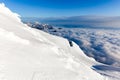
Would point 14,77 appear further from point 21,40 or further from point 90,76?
point 90,76

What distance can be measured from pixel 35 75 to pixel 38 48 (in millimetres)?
7784

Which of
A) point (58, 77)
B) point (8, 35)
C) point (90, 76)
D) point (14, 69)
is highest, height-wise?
point (8, 35)

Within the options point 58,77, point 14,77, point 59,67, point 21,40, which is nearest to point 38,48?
point 21,40

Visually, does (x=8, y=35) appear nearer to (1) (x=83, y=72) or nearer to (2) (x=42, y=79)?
(2) (x=42, y=79)

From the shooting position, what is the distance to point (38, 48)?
31609 mm

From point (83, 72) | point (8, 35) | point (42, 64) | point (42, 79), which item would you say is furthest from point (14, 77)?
point (83, 72)

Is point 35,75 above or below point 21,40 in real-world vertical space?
below

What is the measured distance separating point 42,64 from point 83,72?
23.2ft

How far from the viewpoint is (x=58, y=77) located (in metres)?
25.9

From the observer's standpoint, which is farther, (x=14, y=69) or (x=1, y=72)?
(x=14, y=69)

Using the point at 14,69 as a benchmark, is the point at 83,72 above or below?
below

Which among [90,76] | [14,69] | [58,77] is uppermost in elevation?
[14,69]

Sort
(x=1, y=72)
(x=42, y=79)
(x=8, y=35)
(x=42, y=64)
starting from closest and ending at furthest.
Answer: (x=1, y=72) → (x=42, y=79) → (x=42, y=64) → (x=8, y=35)

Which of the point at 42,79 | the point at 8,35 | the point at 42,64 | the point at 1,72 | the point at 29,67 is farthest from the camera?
the point at 8,35
